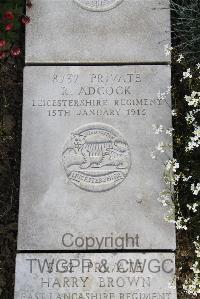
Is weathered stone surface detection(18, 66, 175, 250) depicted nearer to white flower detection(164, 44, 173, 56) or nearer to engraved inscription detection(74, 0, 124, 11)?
white flower detection(164, 44, 173, 56)

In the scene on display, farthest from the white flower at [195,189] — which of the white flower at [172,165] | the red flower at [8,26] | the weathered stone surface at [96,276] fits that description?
the red flower at [8,26]

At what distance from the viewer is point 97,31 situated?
13.6 feet

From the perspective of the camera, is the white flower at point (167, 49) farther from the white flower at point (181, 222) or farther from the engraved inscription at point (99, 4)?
the white flower at point (181, 222)

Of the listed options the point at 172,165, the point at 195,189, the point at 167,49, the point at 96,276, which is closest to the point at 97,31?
the point at 167,49

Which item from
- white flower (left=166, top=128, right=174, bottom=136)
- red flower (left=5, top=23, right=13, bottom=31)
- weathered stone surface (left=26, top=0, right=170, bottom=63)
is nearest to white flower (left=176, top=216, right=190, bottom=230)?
white flower (left=166, top=128, right=174, bottom=136)

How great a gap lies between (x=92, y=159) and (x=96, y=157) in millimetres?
34

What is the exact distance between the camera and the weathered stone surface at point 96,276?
369 centimetres

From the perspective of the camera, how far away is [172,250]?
379cm

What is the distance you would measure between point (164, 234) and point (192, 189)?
39 cm

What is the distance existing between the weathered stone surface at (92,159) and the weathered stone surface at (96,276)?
88 mm

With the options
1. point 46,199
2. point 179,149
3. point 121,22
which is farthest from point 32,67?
point 179,149

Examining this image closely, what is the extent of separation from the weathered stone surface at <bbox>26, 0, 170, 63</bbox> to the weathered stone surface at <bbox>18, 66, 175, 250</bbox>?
111mm

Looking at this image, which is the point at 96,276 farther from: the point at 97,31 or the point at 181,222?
the point at 97,31

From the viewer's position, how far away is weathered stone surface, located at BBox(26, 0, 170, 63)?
411cm
